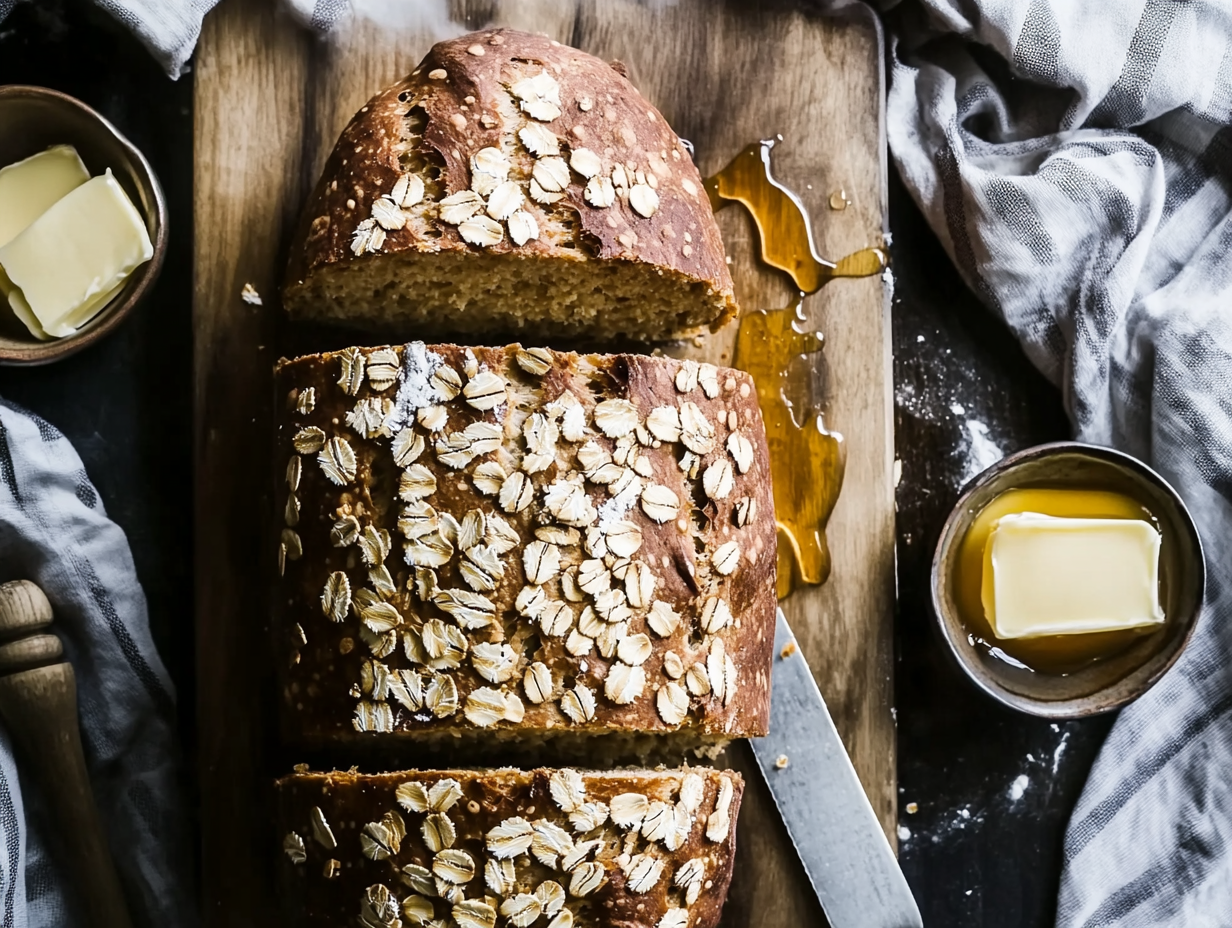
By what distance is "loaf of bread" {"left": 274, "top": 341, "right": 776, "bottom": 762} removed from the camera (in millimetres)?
2041

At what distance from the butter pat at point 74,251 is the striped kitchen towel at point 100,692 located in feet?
0.86

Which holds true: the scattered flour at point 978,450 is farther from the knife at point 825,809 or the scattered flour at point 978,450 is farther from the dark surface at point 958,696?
the knife at point 825,809

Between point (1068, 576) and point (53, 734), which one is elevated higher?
point (1068, 576)

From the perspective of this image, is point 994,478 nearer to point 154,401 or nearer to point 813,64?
point 813,64

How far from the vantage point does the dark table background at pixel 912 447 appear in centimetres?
267

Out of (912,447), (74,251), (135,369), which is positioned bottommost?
(912,447)

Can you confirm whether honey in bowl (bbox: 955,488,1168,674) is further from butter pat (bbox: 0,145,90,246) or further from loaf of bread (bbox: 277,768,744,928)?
butter pat (bbox: 0,145,90,246)

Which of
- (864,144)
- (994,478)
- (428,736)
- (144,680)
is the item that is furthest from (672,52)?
(144,680)

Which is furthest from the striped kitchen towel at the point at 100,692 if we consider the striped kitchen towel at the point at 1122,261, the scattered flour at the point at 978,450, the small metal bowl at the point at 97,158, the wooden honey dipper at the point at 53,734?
the striped kitchen towel at the point at 1122,261

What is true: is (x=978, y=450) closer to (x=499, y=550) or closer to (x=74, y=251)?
(x=499, y=550)

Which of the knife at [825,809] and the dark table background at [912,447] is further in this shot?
the dark table background at [912,447]

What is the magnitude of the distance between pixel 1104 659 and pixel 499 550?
1491mm

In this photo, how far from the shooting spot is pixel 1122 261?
2.68m

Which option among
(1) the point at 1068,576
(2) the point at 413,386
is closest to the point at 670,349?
(2) the point at 413,386
